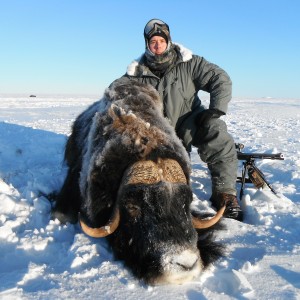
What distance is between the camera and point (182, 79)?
12.7 feet

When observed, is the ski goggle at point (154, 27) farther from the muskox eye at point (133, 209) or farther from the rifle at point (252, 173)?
the muskox eye at point (133, 209)

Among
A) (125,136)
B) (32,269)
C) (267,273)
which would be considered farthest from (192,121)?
(32,269)

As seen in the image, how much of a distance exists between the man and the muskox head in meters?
1.26

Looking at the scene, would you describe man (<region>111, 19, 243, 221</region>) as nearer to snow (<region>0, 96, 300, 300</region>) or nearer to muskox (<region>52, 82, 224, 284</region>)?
snow (<region>0, 96, 300, 300</region>)

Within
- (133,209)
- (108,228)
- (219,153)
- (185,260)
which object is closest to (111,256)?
(108,228)

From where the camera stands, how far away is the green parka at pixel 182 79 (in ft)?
12.4

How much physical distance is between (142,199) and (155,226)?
0.18m

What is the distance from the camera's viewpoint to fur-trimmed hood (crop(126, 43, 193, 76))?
3.82 meters

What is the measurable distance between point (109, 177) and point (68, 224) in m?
0.65

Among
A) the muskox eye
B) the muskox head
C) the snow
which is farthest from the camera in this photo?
the muskox eye

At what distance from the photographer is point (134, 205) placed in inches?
90.4

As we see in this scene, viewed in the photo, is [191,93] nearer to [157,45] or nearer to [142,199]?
[157,45]

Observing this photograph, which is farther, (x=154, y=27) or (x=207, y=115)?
(x=154, y=27)

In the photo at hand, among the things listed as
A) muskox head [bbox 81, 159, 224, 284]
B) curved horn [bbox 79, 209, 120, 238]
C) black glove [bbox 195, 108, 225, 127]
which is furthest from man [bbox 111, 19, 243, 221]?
curved horn [bbox 79, 209, 120, 238]
